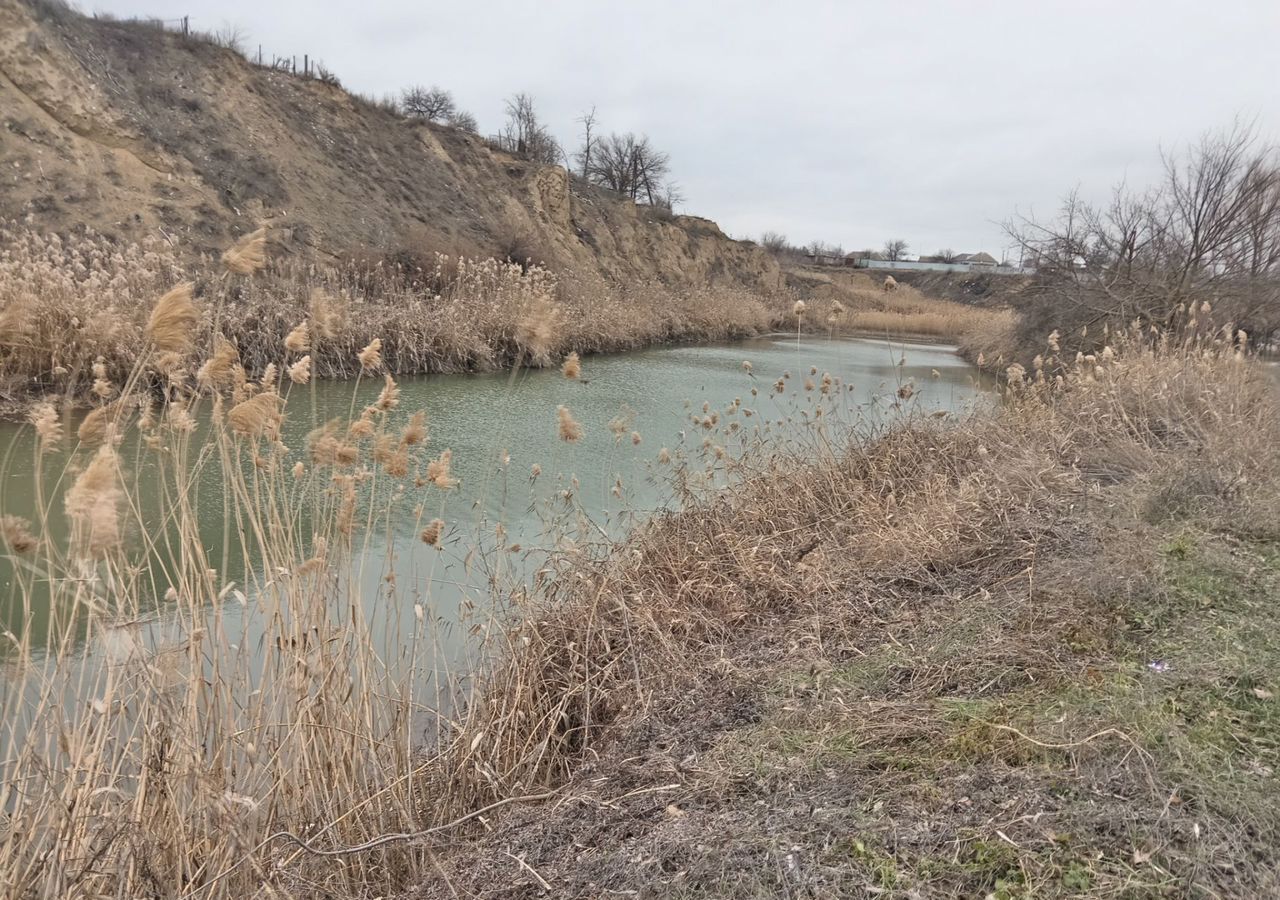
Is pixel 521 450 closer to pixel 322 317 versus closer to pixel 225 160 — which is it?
pixel 322 317

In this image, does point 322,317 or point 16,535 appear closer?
point 16,535

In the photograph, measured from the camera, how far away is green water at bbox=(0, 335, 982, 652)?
3932mm

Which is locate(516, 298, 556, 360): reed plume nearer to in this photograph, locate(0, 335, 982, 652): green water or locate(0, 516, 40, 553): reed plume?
locate(0, 335, 982, 652): green water

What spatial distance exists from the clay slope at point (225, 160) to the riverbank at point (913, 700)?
495 inches

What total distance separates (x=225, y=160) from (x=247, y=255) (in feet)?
55.2

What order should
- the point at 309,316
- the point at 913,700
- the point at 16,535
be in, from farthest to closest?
1. the point at 309,316
2. the point at 913,700
3. the point at 16,535

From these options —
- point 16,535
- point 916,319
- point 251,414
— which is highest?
point 916,319

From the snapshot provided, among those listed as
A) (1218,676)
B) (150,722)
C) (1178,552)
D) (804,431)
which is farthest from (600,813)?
(804,431)

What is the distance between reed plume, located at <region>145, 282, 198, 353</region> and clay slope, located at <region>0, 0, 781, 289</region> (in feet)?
41.9

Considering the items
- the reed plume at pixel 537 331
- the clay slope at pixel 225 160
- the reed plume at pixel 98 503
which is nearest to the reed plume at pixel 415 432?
the reed plume at pixel 537 331

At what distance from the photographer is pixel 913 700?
216cm

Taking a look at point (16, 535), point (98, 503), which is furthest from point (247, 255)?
point (16, 535)

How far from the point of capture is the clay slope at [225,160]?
42.7 feet

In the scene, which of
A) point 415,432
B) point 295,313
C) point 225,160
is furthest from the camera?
point 225,160
